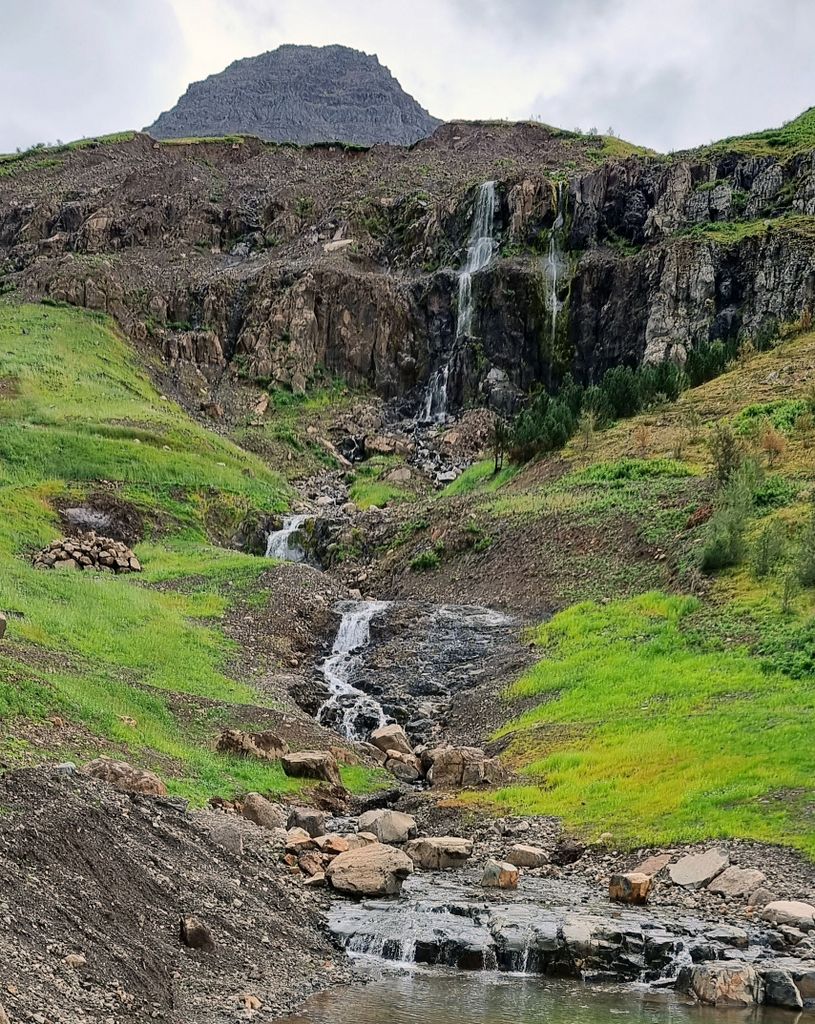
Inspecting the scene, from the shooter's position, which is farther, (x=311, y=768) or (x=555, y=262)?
(x=555, y=262)

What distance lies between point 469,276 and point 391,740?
216 feet

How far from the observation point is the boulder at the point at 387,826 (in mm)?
18891

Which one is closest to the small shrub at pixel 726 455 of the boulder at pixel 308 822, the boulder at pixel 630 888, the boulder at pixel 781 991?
the boulder at pixel 630 888

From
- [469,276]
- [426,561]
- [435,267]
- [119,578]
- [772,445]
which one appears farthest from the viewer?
[435,267]

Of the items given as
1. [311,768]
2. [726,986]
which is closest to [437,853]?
[311,768]

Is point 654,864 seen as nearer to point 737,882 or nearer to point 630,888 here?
point 630,888

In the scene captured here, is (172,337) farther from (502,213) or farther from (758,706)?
(758,706)

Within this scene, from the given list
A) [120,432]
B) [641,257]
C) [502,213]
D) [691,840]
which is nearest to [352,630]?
[691,840]

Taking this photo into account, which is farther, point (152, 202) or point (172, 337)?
point (152, 202)

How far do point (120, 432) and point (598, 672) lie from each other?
43.0 m

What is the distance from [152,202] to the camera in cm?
10394

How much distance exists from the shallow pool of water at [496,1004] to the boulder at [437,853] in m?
4.66

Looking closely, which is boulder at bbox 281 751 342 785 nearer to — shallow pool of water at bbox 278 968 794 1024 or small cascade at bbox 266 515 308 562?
shallow pool of water at bbox 278 968 794 1024

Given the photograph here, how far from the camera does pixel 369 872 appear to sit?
1552 cm
